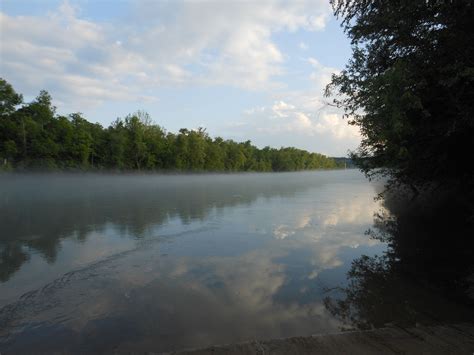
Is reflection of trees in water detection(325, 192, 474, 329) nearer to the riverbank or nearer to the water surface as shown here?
the water surface

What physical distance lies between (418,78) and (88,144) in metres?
68.5

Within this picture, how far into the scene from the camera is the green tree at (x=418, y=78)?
7035mm

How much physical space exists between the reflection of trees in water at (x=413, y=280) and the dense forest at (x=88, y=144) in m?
58.8

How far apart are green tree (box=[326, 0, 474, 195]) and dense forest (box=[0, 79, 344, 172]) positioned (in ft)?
192

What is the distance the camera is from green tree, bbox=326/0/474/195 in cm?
704

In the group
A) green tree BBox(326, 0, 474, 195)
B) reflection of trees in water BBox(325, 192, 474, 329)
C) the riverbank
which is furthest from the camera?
green tree BBox(326, 0, 474, 195)

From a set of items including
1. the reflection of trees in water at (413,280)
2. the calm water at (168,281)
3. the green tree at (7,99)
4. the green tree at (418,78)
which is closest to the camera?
the calm water at (168,281)

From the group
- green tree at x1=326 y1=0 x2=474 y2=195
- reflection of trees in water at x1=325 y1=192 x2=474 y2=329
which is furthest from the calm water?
green tree at x1=326 y1=0 x2=474 y2=195

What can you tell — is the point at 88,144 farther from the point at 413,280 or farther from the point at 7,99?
the point at 413,280

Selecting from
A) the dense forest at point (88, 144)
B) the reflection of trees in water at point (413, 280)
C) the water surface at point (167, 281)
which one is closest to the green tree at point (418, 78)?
the reflection of trees in water at point (413, 280)

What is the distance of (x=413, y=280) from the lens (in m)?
7.58

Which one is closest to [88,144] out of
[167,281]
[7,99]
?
[7,99]

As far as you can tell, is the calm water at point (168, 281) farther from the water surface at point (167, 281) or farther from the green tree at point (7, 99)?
the green tree at point (7, 99)

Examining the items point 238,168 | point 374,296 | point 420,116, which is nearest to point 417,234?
point 420,116
